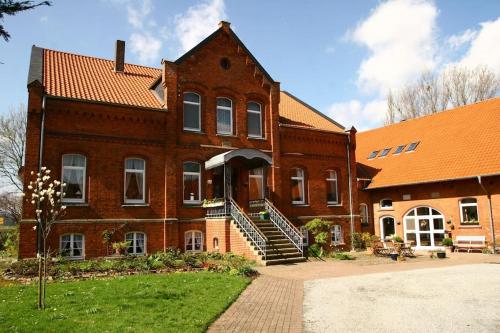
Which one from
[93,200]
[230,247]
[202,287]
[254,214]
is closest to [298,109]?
[254,214]

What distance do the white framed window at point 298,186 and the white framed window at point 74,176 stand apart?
10.4 metres

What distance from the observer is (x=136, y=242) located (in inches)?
678

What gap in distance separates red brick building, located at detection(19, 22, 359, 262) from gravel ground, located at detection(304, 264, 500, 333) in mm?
5323

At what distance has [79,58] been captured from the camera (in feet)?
70.6

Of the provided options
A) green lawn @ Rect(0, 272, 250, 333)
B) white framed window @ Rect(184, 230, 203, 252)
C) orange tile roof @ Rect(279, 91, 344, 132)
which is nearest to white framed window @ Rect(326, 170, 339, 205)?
orange tile roof @ Rect(279, 91, 344, 132)

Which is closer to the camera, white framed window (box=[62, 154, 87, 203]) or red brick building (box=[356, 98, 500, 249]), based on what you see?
white framed window (box=[62, 154, 87, 203])

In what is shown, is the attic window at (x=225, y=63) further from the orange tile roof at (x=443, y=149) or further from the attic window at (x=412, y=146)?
the attic window at (x=412, y=146)

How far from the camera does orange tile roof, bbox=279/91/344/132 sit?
23.6 metres

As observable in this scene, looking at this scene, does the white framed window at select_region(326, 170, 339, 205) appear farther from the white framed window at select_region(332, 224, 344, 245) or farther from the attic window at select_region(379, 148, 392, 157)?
the attic window at select_region(379, 148, 392, 157)

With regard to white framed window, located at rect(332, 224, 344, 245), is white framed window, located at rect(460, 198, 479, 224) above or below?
above

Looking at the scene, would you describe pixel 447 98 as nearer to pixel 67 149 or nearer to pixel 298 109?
pixel 298 109

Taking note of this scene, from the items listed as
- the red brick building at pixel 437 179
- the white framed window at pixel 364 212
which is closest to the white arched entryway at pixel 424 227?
the red brick building at pixel 437 179

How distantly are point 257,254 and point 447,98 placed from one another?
28.3 m

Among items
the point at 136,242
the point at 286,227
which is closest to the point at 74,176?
the point at 136,242
